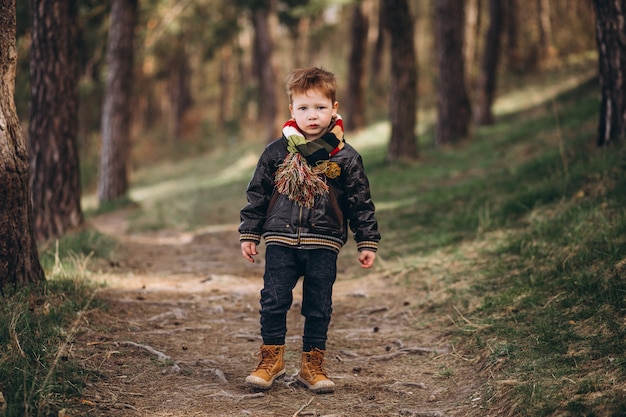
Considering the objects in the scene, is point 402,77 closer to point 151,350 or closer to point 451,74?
point 451,74

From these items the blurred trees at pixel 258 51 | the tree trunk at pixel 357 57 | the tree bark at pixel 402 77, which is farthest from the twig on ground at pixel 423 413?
the tree trunk at pixel 357 57

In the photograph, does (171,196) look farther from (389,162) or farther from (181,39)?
(181,39)

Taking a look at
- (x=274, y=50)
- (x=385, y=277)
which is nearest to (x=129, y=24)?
(x=274, y=50)

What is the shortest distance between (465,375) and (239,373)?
144cm

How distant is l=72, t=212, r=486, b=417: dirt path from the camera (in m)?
3.97

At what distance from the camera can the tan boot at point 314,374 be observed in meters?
4.21

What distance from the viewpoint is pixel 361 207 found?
431 cm

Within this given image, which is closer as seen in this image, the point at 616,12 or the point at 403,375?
the point at 403,375

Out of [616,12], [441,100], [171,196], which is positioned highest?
[616,12]

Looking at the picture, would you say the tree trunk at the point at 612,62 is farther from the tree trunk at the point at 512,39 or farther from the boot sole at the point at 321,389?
the tree trunk at the point at 512,39

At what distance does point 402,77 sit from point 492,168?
9.19 feet

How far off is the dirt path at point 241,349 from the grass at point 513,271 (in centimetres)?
15

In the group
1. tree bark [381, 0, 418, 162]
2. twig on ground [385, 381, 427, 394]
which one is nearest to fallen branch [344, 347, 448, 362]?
twig on ground [385, 381, 427, 394]

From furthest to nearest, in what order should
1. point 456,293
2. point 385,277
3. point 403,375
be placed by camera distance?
point 385,277, point 456,293, point 403,375
